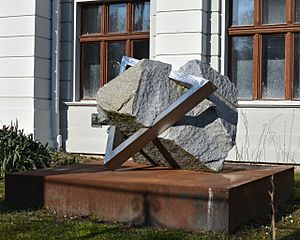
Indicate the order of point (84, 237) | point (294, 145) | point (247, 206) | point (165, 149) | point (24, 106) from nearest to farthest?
point (84, 237) < point (247, 206) < point (165, 149) < point (294, 145) < point (24, 106)

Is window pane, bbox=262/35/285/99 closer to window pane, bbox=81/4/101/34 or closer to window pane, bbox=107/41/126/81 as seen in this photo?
window pane, bbox=107/41/126/81

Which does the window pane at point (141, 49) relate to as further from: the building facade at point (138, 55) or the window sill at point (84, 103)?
the window sill at point (84, 103)

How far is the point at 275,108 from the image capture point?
11250 millimetres

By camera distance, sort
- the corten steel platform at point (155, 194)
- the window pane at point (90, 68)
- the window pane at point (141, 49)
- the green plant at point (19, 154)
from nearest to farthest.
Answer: the corten steel platform at point (155, 194) < the green plant at point (19, 154) < the window pane at point (141, 49) < the window pane at point (90, 68)

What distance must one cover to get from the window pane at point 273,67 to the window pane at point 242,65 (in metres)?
0.30

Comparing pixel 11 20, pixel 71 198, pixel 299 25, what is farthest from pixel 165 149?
pixel 11 20

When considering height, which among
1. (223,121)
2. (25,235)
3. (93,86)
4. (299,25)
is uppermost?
(299,25)

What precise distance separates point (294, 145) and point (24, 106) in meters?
5.88

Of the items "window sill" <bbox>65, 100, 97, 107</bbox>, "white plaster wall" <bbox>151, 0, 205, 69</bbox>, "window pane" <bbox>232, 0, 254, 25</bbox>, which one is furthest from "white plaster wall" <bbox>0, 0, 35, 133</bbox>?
"window pane" <bbox>232, 0, 254, 25</bbox>

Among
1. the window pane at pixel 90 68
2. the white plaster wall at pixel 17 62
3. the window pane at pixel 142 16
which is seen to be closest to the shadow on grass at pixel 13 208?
the white plaster wall at pixel 17 62

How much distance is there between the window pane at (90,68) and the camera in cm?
1351

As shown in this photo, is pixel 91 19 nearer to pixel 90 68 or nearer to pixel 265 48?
pixel 90 68

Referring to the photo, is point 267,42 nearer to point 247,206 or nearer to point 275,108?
point 275,108

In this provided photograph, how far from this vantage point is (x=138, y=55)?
13.1 metres
